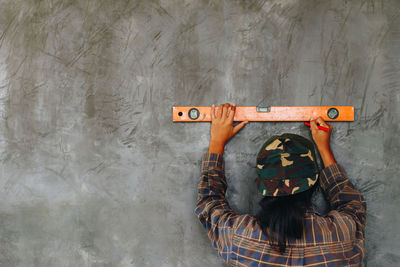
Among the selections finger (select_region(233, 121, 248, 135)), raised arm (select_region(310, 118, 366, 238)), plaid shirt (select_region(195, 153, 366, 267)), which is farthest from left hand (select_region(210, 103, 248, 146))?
raised arm (select_region(310, 118, 366, 238))

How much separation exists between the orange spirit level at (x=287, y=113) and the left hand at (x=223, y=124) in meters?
0.04

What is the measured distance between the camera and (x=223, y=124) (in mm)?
1356

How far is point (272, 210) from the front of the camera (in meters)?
0.97

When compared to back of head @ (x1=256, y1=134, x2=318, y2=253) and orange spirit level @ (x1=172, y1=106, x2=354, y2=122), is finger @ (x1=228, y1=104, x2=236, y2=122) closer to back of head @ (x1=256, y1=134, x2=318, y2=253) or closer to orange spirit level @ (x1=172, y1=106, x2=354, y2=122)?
orange spirit level @ (x1=172, y1=106, x2=354, y2=122)

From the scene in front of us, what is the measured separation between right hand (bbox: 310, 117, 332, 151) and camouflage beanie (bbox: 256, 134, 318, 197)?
33cm

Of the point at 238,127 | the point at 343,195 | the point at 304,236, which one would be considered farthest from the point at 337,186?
the point at 238,127

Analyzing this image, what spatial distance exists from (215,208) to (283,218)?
319 mm

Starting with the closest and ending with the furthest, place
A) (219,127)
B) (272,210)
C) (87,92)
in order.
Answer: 1. (272,210)
2. (219,127)
3. (87,92)

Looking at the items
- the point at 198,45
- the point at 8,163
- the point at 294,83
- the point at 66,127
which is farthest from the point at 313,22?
the point at 8,163

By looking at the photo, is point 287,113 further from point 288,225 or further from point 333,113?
point 288,225

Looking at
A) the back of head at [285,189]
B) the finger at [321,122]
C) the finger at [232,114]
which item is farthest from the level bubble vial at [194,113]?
the finger at [321,122]

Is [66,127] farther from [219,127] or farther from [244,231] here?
[244,231]

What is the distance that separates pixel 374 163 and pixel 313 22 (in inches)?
31.8

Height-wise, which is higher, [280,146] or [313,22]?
[313,22]
